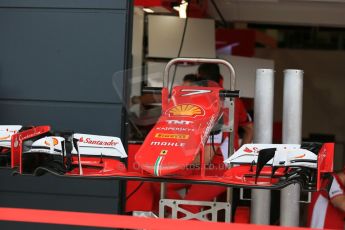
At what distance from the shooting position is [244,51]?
320 inches

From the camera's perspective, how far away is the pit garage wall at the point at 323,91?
10.5 metres

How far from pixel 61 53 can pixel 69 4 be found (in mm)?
335

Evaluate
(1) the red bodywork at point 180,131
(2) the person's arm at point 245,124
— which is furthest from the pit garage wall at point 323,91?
(1) the red bodywork at point 180,131

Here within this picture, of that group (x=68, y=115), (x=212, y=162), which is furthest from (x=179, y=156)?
(x=68, y=115)

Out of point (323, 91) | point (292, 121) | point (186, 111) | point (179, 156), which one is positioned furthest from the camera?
point (323, 91)

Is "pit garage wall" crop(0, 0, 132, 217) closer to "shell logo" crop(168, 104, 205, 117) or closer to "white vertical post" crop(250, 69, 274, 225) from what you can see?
"shell logo" crop(168, 104, 205, 117)

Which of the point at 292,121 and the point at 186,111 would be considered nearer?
the point at 186,111

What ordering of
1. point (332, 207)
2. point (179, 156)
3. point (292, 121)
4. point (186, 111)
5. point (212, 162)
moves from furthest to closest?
1. point (332, 207)
2. point (212, 162)
3. point (292, 121)
4. point (186, 111)
5. point (179, 156)

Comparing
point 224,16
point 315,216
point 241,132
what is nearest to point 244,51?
point 224,16

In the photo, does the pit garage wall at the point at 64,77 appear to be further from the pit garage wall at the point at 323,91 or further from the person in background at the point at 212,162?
the pit garage wall at the point at 323,91

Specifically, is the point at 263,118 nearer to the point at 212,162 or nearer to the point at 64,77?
the point at 212,162

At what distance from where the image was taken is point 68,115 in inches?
167

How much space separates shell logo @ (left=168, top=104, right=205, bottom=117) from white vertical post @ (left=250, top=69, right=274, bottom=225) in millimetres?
425

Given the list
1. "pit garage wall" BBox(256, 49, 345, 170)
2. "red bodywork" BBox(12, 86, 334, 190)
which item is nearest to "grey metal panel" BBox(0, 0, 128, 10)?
"red bodywork" BBox(12, 86, 334, 190)
